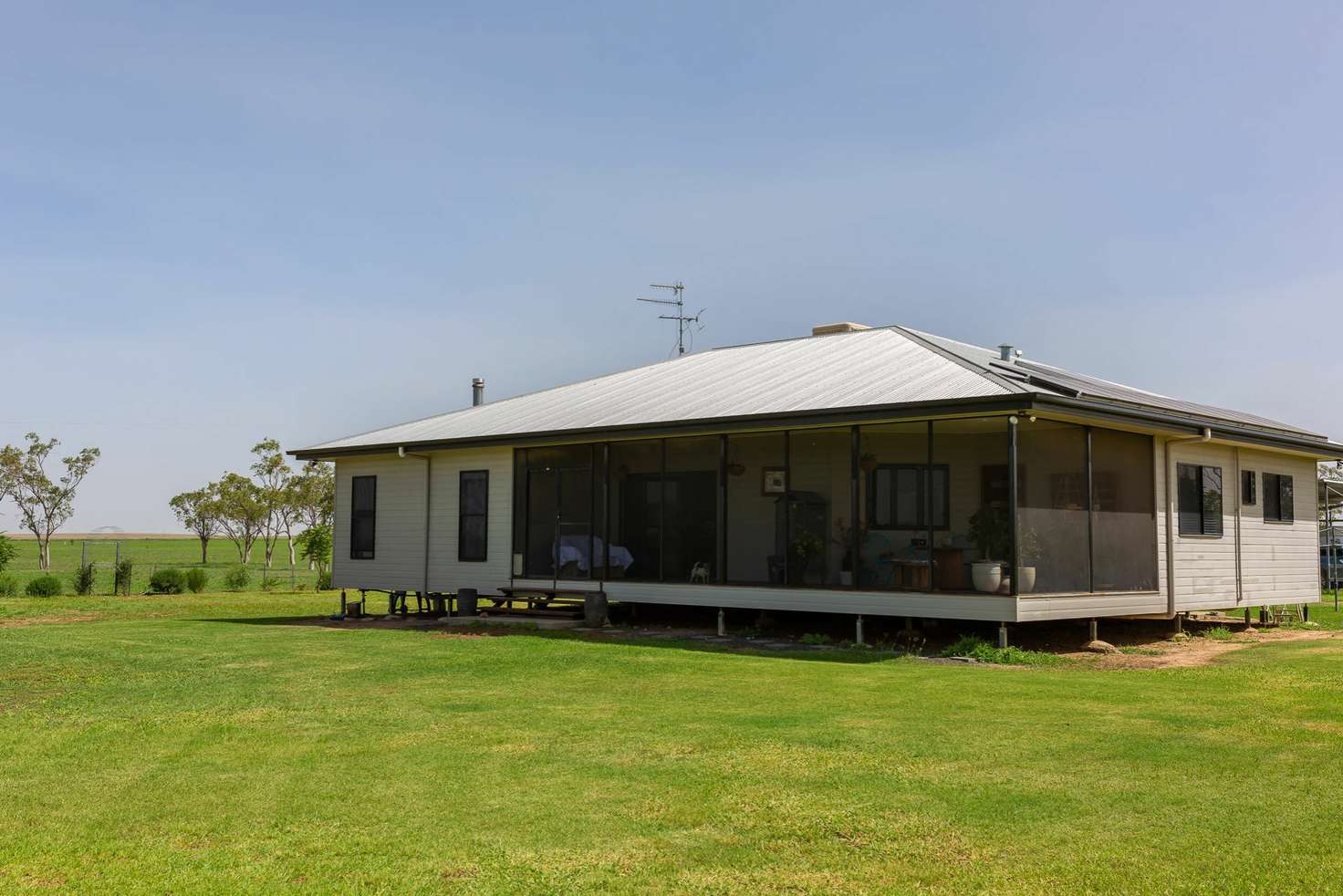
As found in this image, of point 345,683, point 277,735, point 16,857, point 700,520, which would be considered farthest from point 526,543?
point 16,857

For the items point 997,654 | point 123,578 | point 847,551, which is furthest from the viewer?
point 123,578

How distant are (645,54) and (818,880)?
16.4m

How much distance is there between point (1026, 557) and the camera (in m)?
14.2

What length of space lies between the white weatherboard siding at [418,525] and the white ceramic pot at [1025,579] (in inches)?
376

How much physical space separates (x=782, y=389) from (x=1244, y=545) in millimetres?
7864

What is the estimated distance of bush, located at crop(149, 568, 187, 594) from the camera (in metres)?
30.4

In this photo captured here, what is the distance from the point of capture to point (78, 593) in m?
29.8

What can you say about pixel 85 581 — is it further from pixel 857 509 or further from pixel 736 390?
pixel 857 509

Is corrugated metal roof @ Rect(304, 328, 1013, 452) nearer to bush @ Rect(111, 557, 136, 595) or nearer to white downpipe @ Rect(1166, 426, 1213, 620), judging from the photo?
white downpipe @ Rect(1166, 426, 1213, 620)

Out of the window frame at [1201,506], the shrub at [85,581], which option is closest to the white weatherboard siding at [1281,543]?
the window frame at [1201,506]

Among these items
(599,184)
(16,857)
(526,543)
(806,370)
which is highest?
(599,184)

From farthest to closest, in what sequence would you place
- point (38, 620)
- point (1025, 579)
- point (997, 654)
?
1. point (38, 620)
2. point (1025, 579)
3. point (997, 654)

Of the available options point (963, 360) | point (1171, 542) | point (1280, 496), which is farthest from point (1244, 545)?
point (963, 360)

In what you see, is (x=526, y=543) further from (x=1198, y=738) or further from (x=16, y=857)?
(x=16, y=857)
